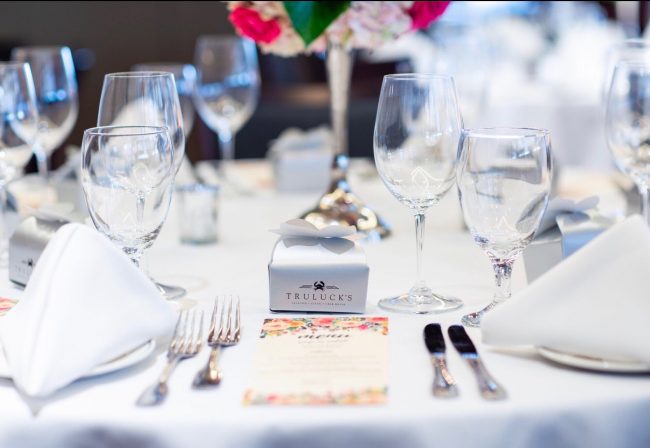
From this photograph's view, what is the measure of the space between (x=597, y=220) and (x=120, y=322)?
2.12ft

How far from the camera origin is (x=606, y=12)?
7.18 meters

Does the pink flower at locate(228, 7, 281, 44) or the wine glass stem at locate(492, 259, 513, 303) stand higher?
the pink flower at locate(228, 7, 281, 44)

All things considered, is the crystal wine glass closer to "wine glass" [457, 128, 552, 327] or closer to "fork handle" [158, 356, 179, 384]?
"wine glass" [457, 128, 552, 327]

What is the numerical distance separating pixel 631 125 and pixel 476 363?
27.4 inches

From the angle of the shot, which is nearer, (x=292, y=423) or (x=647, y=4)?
(x=292, y=423)

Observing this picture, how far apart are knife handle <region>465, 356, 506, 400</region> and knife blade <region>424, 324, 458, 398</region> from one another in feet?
0.09

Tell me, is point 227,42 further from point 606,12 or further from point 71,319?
point 606,12

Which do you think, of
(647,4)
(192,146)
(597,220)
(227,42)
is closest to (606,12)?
(647,4)

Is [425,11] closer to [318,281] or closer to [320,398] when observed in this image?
[318,281]

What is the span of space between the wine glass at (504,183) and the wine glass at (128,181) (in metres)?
0.37

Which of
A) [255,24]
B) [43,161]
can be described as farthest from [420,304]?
[43,161]

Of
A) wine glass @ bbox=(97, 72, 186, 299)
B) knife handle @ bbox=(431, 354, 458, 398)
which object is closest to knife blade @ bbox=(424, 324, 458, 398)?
knife handle @ bbox=(431, 354, 458, 398)

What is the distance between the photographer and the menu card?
3.17 ft

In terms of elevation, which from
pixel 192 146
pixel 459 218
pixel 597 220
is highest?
pixel 597 220
